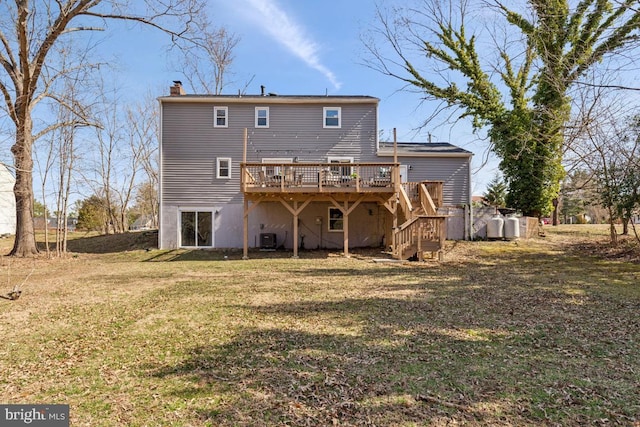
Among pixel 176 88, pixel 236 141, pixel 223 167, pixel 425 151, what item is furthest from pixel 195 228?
pixel 425 151

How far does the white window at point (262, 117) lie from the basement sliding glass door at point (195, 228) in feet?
16.0

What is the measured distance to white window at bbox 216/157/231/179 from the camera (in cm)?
1680

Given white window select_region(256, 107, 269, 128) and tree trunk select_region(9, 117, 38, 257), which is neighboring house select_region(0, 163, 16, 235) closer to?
tree trunk select_region(9, 117, 38, 257)

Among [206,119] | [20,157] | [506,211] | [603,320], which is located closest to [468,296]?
[603,320]

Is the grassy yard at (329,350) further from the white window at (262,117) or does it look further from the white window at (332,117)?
the white window at (332,117)

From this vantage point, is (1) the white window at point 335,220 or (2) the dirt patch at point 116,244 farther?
(2) the dirt patch at point 116,244

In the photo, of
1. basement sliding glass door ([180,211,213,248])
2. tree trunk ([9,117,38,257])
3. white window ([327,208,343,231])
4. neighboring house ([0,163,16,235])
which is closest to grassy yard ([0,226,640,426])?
tree trunk ([9,117,38,257])

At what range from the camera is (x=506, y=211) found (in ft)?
57.6

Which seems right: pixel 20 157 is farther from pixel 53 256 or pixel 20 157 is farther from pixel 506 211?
pixel 506 211

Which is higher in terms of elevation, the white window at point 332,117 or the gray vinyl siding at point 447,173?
the white window at point 332,117

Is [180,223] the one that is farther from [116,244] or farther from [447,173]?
[447,173]

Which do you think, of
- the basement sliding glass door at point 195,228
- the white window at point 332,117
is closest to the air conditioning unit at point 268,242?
the basement sliding glass door at point 195,228

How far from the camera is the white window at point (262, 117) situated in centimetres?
1697

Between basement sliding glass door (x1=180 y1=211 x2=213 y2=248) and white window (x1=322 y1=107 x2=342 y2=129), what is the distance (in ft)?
23.1
